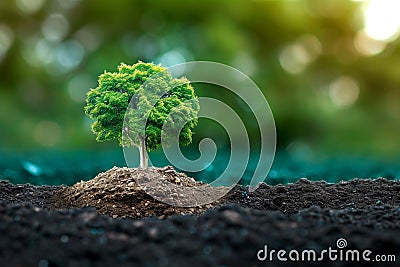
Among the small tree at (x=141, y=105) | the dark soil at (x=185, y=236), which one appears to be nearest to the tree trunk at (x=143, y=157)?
the small tree at (x=141, y=105)

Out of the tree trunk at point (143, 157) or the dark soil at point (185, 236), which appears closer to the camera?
the dark soil at point (185, 236)

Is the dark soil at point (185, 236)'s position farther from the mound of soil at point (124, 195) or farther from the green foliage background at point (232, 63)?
the green foliage background at point (232, 63)

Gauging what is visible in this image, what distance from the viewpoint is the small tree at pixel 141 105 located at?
10.2 ft

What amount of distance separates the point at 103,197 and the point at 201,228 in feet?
4.14

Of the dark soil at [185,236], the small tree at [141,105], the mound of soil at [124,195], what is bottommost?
the dark soil at [185,236]

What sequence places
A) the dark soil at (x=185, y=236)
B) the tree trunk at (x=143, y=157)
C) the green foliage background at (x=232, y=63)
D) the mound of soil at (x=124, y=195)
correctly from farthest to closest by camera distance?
1. the green foliage background at (x=232, y=63)
2. the tree trunk at (x=143, y=157)
3. the mound of soil at (x=124, y=195)
4. the dark soil at (x=185, y=236)

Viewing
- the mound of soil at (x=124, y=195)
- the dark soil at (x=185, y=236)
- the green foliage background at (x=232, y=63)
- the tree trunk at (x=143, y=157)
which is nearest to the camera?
the dark soil at (x=185, y=236)

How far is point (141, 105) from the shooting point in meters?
3.10

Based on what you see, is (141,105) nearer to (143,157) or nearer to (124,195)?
(143,157)

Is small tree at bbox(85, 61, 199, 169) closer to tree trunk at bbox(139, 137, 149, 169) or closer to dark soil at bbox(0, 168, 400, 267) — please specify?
tree trunk at bbox(139, 137, 149, 169)

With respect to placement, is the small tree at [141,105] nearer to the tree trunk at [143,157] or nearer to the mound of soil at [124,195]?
the tree trunk at [143,157]

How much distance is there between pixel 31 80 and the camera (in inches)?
307

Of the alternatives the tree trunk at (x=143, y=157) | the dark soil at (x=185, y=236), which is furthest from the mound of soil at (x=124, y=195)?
the dark soil at (x=185, y=236)

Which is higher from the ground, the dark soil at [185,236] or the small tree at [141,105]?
the small tree at [141,105]
